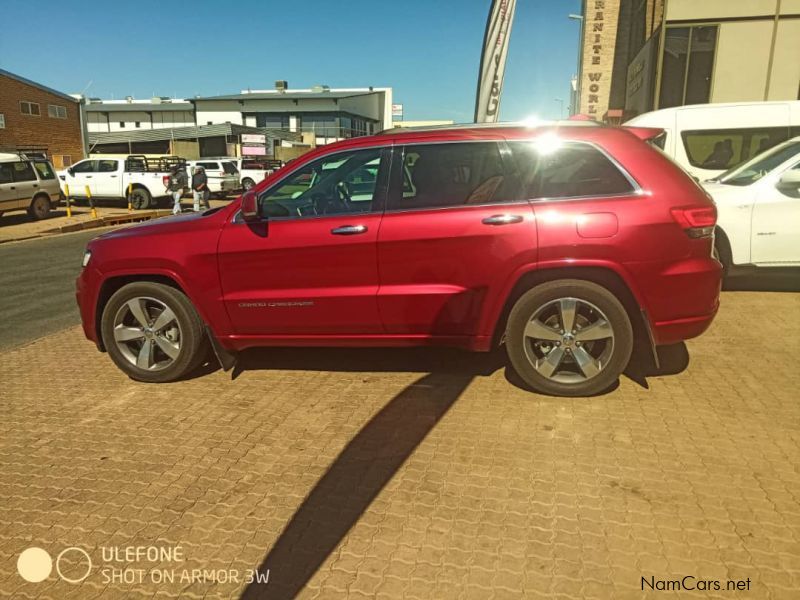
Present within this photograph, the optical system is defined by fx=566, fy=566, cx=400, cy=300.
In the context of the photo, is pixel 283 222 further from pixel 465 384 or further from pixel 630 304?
pixel 630 304

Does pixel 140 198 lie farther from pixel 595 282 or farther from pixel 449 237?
pixel 595 282

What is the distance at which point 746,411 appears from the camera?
3.50 meters

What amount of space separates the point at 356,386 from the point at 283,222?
1260 millimetres

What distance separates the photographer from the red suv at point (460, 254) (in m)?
3.49

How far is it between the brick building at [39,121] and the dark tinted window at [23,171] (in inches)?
834

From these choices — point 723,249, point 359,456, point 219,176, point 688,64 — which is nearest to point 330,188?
point 359,456

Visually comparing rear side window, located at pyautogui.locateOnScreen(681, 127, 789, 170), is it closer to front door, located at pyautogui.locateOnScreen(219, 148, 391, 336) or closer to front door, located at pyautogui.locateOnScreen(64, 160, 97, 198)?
front door, located at pyautogui.locateOnScreen(219, 148, 391, 336)

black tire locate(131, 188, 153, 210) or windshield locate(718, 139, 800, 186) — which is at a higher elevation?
windshield locate(718, 139, 800, 186)

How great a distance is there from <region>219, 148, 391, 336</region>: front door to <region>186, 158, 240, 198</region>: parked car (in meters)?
21.5

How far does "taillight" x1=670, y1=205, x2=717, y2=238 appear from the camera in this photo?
3441 mm

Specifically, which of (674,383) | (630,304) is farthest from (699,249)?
(674,383)

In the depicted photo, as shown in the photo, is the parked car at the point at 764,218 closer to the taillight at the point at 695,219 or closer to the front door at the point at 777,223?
the front door at the point at 777,223

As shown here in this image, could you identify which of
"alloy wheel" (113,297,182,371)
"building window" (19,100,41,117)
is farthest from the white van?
"building window" (19,100,41,117)

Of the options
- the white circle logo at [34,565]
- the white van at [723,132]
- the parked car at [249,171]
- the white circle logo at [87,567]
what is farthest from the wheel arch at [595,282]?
the parked car at [249,171]
